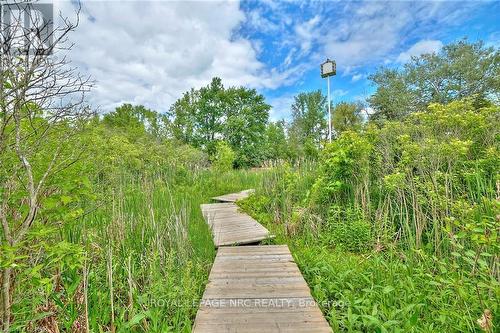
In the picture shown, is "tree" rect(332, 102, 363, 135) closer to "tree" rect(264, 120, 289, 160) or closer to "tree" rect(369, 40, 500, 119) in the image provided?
"tree" rect(369, 40, 500, 119)

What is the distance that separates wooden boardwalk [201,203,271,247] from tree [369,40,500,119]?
54.6 feet

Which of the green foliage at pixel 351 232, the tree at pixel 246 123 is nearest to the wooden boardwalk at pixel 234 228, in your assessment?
the green foliage at pixel 351 232

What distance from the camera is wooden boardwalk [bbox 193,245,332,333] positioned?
1.75 metres

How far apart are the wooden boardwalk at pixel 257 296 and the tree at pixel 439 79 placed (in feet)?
59.4

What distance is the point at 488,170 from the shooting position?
3408mm

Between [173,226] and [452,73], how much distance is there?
80.6 ft

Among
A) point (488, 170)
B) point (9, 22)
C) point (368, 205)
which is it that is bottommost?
point (368, 205)

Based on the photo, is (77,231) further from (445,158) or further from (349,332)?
(445,158)

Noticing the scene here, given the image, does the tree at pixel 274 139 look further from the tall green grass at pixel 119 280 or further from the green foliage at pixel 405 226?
the tall green grass at pixel 119 280

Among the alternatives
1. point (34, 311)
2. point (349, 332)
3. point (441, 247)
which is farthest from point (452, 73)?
point (34, 311)

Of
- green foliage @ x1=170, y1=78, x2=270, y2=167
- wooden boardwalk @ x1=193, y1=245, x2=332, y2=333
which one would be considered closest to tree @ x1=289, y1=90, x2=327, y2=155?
green foliage @ x1=170, y1=78, x2=270, y2=167

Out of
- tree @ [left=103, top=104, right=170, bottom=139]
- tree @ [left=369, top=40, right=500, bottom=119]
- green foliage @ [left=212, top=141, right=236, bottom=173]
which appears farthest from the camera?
tree @ [left=103, top=104, right=170, bottom=139]

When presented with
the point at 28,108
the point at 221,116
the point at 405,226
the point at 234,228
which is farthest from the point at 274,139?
the point at 28,108

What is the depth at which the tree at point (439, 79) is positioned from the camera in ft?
60.0
